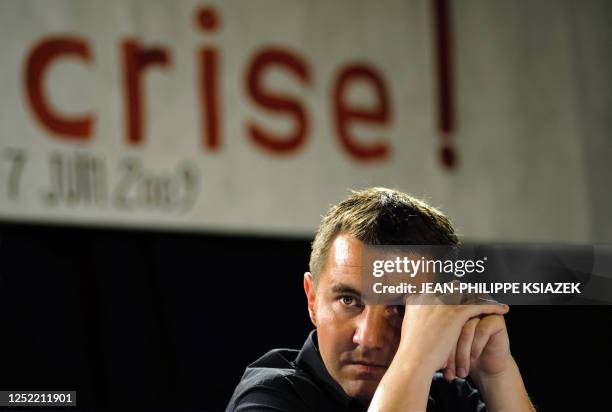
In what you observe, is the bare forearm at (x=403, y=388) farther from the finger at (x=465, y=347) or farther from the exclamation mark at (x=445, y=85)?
the exclamation mark at (x=445, y=85)

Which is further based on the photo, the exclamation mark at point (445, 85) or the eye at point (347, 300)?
the exclamation mark at point (445, 85)

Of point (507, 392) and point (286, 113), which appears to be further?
point (286, 113)

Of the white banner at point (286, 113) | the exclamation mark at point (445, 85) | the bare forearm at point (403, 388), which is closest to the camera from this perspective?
the bare forearm at point (403, 388)

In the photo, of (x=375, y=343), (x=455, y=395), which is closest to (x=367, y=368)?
(x=375, y=343)

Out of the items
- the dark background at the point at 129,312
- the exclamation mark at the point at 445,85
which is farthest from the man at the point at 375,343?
the exclamation mark at the point at 445,85

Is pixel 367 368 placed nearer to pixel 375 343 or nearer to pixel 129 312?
pixel 375 343

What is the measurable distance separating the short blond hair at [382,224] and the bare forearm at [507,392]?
0.20 metres

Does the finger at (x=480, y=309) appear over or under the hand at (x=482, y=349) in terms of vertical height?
over

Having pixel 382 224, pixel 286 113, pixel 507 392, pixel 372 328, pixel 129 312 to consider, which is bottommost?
pixel 129 312

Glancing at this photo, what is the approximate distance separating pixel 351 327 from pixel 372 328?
0.03m

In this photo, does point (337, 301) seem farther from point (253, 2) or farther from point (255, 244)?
point (253, 2)

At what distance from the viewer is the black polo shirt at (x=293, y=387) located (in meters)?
1.29

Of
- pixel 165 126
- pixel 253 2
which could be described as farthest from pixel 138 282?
pixel 253 2

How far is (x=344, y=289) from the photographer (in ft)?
4.02
